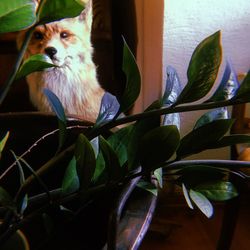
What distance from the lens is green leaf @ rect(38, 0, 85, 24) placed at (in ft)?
1.09

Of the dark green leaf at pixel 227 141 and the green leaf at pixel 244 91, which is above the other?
the green leaf at pixel 244 91

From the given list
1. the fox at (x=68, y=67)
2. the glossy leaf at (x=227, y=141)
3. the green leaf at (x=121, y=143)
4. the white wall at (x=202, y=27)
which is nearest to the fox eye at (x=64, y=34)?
the fox at (x=68, y=67)

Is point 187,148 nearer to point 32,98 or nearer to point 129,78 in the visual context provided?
point 129,78

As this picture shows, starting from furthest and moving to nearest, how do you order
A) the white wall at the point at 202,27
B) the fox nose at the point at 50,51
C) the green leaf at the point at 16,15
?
1. the white wall at the point at 202,27
2. the fox nose at the point at 50,51
3. the green leaf at the point at 16,15

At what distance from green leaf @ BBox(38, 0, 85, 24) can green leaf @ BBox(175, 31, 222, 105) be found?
0.39 ft

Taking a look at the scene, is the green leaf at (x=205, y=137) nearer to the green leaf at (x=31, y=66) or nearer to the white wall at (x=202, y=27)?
the green leaf at (x=31, y=66)

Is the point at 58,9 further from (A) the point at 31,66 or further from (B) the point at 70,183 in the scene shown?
(B) the point at 70,183

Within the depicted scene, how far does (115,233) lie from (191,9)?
1031 millimetres

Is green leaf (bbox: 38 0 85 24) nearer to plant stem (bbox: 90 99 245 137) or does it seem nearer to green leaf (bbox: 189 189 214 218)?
plant stem (bbox: 90 99 245 137)

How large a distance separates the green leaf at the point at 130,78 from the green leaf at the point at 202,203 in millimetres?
114

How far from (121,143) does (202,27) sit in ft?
3.06

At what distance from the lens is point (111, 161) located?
35 cm

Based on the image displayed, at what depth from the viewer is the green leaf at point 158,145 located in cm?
34

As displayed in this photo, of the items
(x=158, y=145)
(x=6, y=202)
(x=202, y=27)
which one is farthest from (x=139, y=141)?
(x=202, y=27)
